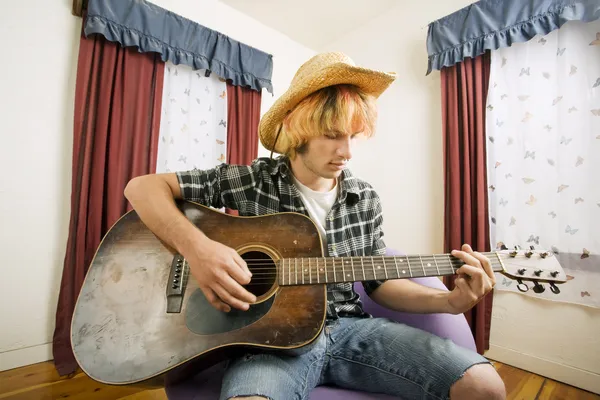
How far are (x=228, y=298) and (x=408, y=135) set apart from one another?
235 cm

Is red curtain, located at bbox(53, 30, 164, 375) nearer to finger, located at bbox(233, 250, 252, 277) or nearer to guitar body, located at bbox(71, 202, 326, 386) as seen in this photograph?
guitar body, located at bbox(71, 202, 326, 386)

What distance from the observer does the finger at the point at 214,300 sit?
81 cm

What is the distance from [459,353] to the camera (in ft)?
2.66

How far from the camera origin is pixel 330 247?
3.54 feet

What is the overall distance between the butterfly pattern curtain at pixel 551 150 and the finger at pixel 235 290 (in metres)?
1.94

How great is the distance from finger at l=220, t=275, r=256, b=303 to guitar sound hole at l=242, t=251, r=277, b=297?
0.13m

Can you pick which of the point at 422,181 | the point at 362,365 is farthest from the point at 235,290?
the point at 422,181

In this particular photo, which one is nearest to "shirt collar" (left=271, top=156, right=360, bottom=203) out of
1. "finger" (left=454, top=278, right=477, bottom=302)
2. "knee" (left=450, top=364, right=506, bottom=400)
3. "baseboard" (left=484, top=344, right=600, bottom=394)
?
"finger" (left=454, top=278, right=477, bottom=302)

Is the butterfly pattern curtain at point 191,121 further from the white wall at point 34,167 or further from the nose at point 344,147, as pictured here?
the nose at point 344,147

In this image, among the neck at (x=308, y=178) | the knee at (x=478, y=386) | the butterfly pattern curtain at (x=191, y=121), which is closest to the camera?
the knee at (x=478, y=386)

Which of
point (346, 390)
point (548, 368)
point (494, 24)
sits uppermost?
point (494, 24)

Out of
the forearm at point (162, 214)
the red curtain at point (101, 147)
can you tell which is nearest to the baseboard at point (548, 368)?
the forearm at point (162, 214)

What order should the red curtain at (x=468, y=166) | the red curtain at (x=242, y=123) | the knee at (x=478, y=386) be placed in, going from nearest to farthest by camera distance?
the knee at (x=478, y=386), the red curtain at (x=468, y=166), the red curtain at (x=242, y=123)

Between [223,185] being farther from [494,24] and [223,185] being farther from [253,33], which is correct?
[253,33]
